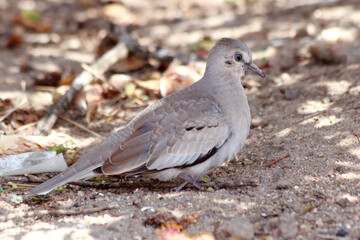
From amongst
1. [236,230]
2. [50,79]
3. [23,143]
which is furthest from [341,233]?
[50,79]

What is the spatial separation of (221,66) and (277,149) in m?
1.03

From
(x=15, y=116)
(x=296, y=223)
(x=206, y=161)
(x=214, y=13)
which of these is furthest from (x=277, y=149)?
(x=214, y=13)

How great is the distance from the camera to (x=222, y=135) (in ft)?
13.8

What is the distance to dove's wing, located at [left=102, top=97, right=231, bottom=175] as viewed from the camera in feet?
13.4

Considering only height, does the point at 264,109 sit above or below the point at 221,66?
below

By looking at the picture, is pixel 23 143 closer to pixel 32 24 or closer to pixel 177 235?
pixel 177 235

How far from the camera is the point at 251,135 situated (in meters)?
5.18

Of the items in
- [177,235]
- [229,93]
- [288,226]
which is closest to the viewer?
[177,235]

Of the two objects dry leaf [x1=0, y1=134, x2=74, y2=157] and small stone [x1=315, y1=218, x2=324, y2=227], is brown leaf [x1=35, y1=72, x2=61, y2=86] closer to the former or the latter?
dry leaf [x1=0, y1=134, x2=74, y2=157]

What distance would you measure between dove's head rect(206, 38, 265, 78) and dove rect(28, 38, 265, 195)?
0.12 feet

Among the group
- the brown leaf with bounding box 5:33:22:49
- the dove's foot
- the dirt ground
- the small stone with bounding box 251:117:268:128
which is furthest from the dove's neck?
the brown leaf with bounding box 5:33:22:49

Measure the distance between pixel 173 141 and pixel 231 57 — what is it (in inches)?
42.0

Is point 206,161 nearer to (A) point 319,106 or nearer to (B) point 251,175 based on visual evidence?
(B) point 251,175

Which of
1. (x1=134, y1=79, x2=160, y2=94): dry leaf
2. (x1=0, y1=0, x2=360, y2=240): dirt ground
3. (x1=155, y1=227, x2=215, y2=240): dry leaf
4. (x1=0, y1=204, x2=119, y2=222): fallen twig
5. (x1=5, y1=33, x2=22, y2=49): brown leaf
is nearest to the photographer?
(x1=155, y1=227, x2=215, y2=240): dry leaf
